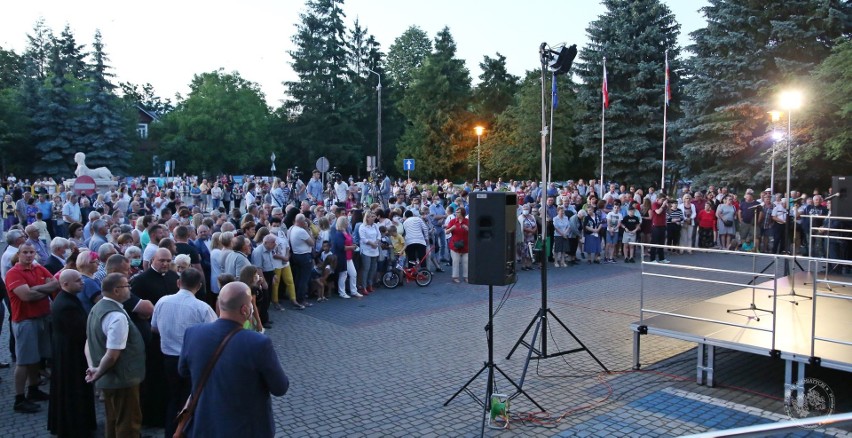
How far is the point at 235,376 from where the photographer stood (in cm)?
370

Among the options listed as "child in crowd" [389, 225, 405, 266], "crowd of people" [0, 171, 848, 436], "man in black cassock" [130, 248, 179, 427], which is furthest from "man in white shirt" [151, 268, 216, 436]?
"child in crowd" [389, 225, 405, 266]

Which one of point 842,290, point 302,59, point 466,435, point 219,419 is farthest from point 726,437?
point 302,59

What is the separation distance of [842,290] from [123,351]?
10.7m

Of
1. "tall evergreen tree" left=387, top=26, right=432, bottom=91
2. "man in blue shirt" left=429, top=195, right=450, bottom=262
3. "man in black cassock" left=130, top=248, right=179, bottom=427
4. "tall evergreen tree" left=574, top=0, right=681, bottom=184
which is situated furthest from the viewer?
"tall evergreen tree" left=387, top=26, right=432, bottom=91

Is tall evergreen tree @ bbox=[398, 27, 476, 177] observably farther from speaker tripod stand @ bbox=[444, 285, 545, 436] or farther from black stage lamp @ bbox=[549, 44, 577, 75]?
speaker tripod stand @ bbox=[444, 285, 545, 436]

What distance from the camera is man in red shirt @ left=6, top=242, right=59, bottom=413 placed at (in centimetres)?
646

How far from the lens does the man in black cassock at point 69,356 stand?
5719 mm

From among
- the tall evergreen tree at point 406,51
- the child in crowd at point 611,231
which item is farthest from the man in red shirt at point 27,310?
the tall evergreen tree at point 406,51

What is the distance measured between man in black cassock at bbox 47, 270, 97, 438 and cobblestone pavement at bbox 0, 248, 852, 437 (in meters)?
0.60

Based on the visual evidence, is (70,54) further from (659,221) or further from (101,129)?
(659,221)

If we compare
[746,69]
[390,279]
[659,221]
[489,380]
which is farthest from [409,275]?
[746,69]

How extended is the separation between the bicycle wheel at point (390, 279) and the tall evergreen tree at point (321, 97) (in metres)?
43.8

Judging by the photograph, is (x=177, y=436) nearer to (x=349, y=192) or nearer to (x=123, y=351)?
(x=123, y=351)

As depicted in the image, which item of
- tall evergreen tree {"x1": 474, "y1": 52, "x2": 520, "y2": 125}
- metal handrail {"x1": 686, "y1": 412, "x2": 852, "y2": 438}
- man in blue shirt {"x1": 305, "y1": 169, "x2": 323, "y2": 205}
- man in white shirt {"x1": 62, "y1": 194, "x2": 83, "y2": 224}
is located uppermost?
tall evergreen tree {"x1": 474, "y1": 52, "x2": 520, "y2": 125}
